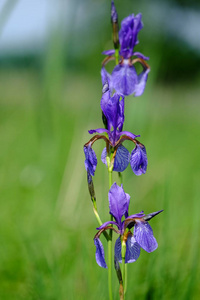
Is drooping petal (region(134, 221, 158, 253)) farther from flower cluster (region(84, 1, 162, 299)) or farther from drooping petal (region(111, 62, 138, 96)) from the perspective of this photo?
drooping petal (region(111, 62, 138, 96))

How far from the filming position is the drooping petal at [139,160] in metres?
0.52

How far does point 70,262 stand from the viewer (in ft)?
3.56

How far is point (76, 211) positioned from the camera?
116 cm

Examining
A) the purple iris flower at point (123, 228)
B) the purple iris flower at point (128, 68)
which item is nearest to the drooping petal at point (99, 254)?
the purple iris flower at point (123, 228)

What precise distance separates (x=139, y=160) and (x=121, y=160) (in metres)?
0.03

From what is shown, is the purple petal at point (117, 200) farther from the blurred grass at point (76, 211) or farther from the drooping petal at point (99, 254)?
the blurred grass at point (76, 211)

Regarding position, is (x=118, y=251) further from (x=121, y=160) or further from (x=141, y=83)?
(x=141, y=83)

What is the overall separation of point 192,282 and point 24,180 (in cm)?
147

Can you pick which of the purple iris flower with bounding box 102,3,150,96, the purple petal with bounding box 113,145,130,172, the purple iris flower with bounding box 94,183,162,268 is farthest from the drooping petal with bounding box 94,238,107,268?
the purple iris flower with bounding box 102,3,150,96

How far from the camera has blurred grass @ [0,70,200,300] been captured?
0.80m

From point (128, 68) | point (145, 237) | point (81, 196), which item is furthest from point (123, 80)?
point (81, 196)

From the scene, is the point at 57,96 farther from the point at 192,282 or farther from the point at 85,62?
the point at 192,282

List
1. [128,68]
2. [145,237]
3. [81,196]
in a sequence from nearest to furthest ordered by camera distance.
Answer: [145,237], [128,68], [81,196]

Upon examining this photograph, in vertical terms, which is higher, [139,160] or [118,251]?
[139,160]
